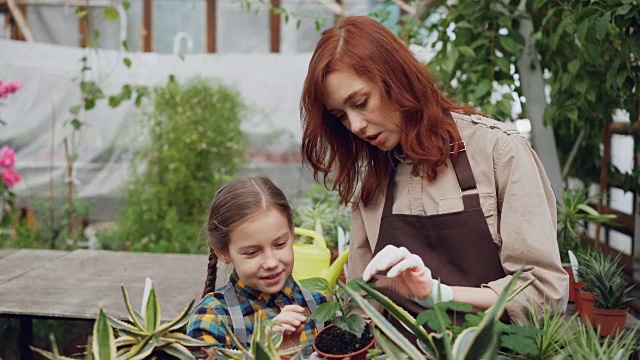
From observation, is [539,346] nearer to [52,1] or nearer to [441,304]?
[441,304]

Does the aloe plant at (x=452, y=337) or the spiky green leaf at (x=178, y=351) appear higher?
the aloe plant at (x=452, y=337)

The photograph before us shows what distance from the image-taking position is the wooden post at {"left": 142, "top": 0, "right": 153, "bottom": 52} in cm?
785

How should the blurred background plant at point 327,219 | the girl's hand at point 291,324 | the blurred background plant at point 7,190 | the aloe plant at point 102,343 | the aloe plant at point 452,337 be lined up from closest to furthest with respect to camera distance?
the aloe plant at point 452,337 → the aloe plant at point 102,343 → the girl's hand at point 291,324 → the blurred background plant at point 327,219 → the blurred background plant at point 7,190

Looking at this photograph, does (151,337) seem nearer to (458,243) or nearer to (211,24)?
(458,243)

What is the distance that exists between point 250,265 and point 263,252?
46 mm

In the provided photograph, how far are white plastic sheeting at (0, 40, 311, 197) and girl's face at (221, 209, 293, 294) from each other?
4106 mm

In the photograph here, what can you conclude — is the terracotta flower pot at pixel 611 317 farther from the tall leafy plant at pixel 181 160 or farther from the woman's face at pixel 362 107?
the tall leafy plant at pixel 181 160

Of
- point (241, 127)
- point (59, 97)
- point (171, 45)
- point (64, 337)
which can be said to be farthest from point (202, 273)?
point (171, 45)

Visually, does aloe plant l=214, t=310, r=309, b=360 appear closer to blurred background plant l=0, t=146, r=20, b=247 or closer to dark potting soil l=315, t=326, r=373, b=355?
dark potting soil l=315, t=326, r=373, b=355

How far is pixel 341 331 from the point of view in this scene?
4.62 feet

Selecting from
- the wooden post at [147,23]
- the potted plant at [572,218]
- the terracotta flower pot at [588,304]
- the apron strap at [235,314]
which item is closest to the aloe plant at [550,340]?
the apron strap at [235,314]

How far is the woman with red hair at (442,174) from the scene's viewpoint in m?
1.73

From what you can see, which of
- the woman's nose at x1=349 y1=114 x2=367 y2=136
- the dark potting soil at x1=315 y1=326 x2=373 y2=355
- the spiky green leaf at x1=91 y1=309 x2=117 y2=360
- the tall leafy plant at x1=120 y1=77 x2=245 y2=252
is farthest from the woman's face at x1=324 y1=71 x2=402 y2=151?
the tall leafy plant at x1=120 y1=77 x2=245 y2=252

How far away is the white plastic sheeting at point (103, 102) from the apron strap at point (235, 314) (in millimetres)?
4115
